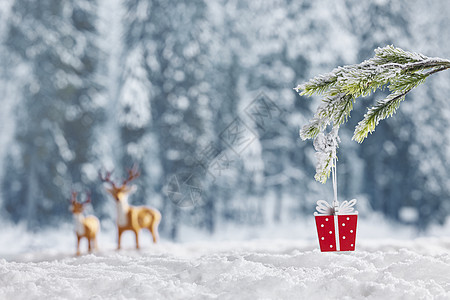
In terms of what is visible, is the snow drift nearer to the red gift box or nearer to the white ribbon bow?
the red gift box

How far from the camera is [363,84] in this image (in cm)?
275

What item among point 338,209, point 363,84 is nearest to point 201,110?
point 338,209

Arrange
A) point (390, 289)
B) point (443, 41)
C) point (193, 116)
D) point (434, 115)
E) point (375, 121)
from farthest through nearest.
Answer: point (443, 41) → point (434, 115) → point (193, 116) → point (375, 121) → point (390, 289)

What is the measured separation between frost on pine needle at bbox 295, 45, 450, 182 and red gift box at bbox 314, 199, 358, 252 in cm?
24

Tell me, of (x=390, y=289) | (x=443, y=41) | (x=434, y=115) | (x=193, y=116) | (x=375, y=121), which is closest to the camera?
(x=390, y=289)

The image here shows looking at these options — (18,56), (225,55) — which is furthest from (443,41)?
(18,56)

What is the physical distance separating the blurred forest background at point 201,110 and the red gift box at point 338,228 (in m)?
6.73

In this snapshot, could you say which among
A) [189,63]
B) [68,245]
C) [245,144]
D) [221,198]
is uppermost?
[189,63]

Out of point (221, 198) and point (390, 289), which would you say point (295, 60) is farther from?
point (390, 289)

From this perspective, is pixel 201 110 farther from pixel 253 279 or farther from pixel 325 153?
pixel 253 279

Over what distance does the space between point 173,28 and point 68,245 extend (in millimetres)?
4503

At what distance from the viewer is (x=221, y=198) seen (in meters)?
11.0

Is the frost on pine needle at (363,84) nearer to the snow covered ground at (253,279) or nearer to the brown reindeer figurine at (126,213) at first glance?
the snow covered ground at (253,279)

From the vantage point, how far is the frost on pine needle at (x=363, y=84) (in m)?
2.78
